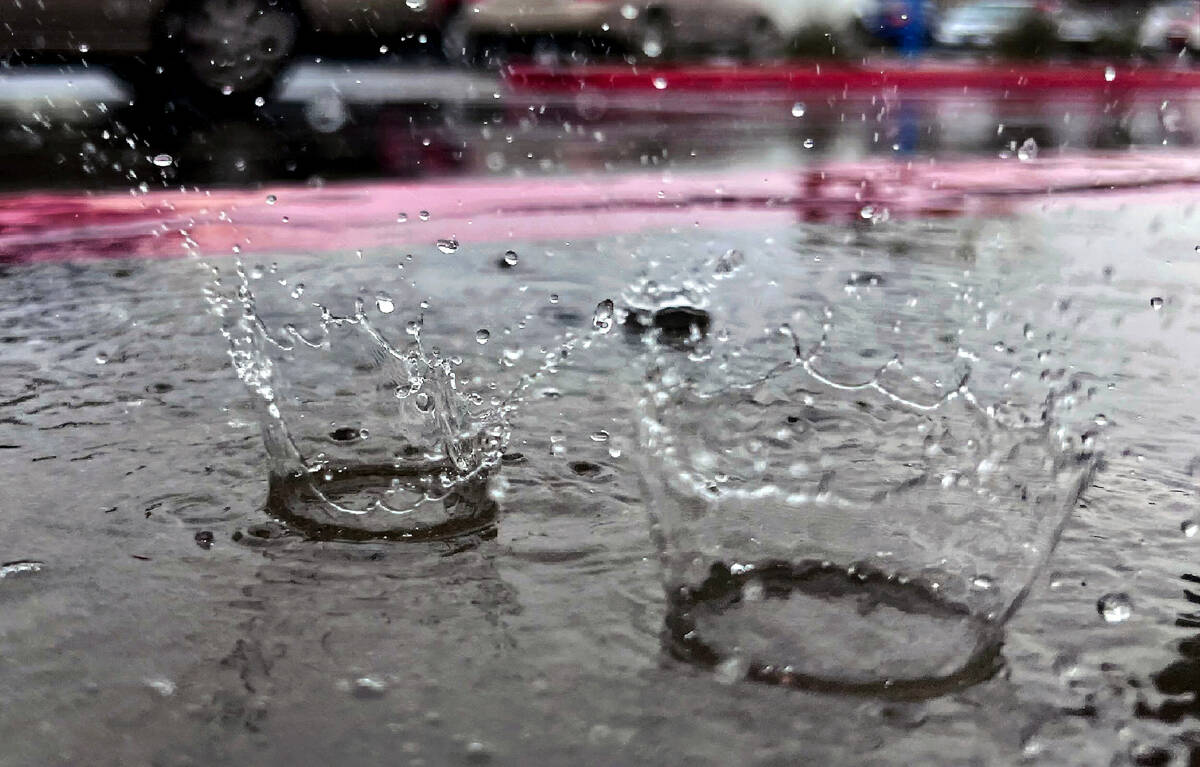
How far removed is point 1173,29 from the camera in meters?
18.5

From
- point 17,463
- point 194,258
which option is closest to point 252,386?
point 17,463

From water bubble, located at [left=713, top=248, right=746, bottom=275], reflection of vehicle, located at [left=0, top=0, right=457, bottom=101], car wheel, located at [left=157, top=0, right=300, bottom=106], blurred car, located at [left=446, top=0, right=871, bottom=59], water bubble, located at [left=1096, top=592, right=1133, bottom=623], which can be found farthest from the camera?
blurred car, located at [left=446, top=0, right=871, bottom=59]

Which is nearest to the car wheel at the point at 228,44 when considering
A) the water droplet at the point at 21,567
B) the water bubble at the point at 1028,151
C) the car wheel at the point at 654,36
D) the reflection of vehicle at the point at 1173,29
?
the car wheel at the point at 654,36

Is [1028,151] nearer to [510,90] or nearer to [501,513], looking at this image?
[510,90]

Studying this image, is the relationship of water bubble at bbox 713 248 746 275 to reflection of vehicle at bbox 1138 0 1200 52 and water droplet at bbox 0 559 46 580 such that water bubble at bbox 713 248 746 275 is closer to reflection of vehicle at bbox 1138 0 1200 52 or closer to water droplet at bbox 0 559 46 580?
water droplet at bbox 0 559 46 580

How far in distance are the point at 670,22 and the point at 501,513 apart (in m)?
11.7

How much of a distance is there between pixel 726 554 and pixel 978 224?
4.08 metres

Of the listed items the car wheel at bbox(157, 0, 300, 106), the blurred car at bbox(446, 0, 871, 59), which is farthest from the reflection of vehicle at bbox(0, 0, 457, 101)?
the blurred car at bbox(446, 0, 871, 59)

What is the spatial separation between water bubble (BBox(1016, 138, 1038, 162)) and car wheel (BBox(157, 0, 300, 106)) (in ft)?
16.8

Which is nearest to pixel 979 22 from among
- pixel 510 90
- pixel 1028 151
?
pixel 510 90

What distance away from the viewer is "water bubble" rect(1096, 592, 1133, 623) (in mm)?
2201

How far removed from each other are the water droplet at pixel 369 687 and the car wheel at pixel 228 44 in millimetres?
7716

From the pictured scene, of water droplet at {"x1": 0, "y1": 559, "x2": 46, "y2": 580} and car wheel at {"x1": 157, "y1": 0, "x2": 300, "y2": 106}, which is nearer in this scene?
water droplet at {"x1": 0, "y1": 559, "x2": 46, "y2": 580}

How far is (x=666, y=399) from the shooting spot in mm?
3373
